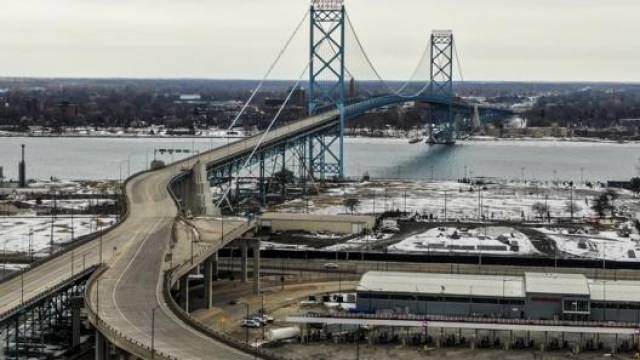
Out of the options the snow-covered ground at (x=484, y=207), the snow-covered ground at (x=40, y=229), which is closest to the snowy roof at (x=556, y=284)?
the snow-covered ground at (x=484, y=207)

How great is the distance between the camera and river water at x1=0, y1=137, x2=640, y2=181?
5484 centimetres

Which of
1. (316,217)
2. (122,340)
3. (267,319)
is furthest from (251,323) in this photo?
(316,217)

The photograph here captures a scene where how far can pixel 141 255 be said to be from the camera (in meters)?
21.6

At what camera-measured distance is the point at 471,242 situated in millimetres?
31109

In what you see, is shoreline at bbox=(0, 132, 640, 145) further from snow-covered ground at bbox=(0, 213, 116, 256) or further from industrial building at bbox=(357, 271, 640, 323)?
industrial building at bbox=(357, 271, 640, 323)

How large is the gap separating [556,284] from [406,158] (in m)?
43.9

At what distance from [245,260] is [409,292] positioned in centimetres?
523

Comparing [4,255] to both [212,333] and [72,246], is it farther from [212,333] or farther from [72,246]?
[212,333]

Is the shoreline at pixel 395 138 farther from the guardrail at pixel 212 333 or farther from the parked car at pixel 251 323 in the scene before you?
the guardrail at pixel 212 333

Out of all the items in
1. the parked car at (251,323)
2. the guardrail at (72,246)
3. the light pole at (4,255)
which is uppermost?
the guardrail at (72,246)

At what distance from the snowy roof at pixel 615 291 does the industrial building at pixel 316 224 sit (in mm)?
11206

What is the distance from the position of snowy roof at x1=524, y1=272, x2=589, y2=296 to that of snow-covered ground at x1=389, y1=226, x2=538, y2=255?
6580 millimetres

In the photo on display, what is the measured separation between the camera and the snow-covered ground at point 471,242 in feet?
97.9

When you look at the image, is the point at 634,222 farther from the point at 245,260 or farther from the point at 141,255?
the point at 141,255
